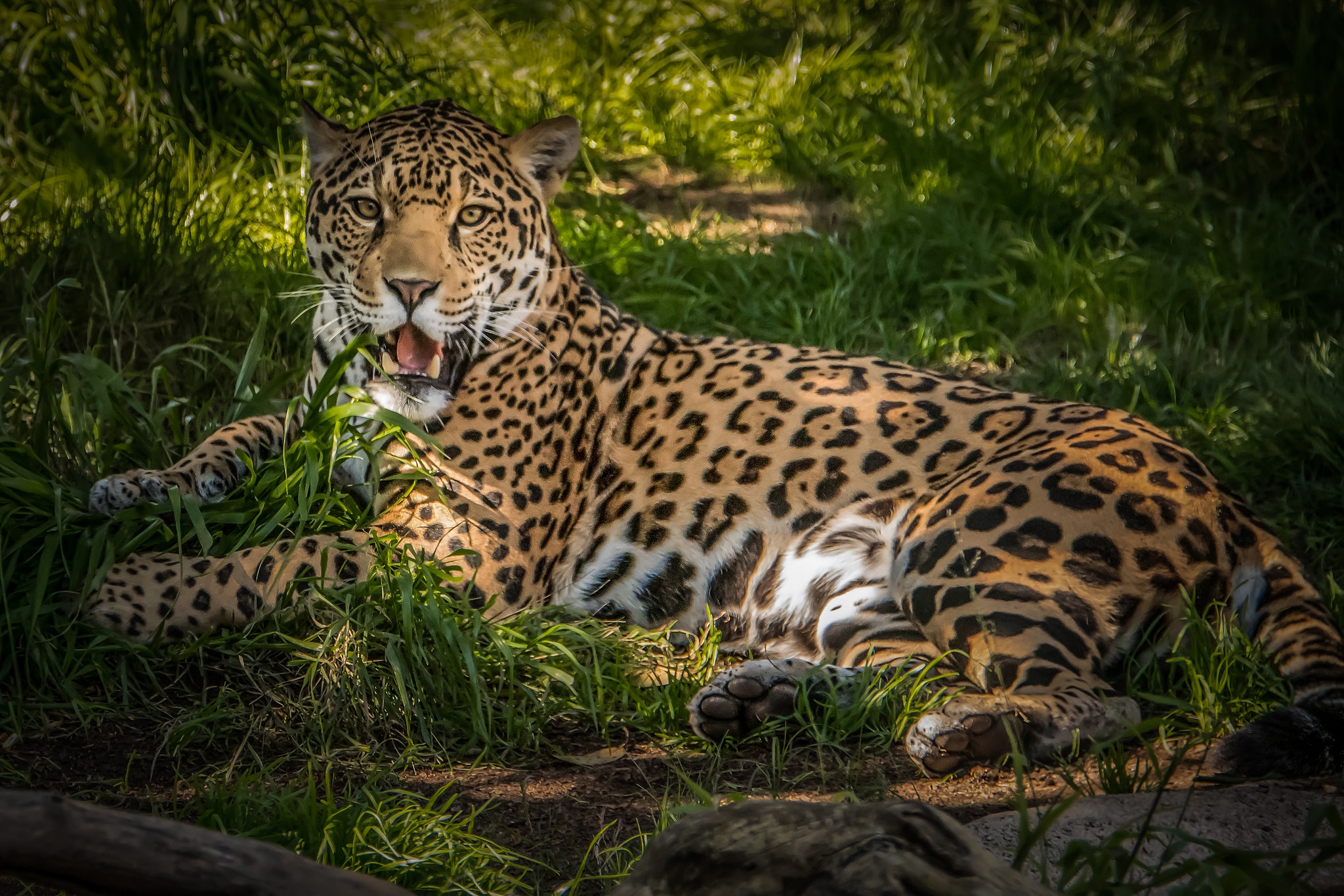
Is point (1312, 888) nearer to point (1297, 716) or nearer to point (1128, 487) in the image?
point (1297, 716)

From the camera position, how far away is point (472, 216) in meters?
4.84

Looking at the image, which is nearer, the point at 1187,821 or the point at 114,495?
the point at 1187,821

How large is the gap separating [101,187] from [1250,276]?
5.94m

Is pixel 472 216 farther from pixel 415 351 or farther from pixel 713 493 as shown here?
pixel 713 493

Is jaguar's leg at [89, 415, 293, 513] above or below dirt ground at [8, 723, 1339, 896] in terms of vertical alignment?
above

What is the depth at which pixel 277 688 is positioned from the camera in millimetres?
4062

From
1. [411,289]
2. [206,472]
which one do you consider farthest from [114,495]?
[411,289]

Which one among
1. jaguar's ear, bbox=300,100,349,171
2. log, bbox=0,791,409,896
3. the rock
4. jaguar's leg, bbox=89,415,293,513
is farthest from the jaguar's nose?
log, bbox=0,791,409,896

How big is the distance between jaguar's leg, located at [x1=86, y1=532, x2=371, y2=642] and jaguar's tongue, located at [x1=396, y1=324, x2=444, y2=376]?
2.24 ft

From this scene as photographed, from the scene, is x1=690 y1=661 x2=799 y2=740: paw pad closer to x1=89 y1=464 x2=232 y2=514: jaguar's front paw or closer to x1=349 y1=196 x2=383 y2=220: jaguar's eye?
x1=89 y1=464 x2=232 y2=514: jaguar's front paw

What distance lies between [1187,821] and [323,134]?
3821 mm

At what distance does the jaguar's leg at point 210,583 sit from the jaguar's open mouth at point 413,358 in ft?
2.08

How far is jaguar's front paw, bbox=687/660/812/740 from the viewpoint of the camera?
13.2ft

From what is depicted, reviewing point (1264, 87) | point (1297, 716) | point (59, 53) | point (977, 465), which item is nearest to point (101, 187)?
point (59, 53)
